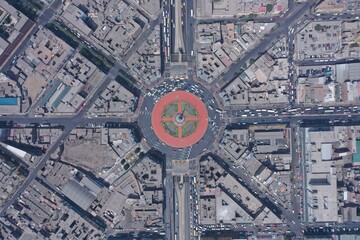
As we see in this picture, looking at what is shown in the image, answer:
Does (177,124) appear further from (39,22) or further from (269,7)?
(39,22)

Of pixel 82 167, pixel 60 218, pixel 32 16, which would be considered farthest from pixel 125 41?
pixel 60 218

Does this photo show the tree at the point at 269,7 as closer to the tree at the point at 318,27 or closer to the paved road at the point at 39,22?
the tree at the point at 318,27

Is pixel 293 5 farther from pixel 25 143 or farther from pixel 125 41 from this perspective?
pixel 25 143

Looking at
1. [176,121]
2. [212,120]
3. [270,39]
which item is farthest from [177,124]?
[270,39]

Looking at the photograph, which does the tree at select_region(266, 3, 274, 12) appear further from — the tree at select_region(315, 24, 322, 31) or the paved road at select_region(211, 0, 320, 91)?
the tree at select_region(315, 24, 322, 31)

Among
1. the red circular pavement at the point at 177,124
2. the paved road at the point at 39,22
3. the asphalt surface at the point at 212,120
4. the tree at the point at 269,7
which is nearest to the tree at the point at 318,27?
the asphalt surface at the point at 212,120

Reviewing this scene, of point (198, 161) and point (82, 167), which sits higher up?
point (198, 161)

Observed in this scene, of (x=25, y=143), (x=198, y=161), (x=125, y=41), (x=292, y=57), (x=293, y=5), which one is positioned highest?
(x=293, y=5)
